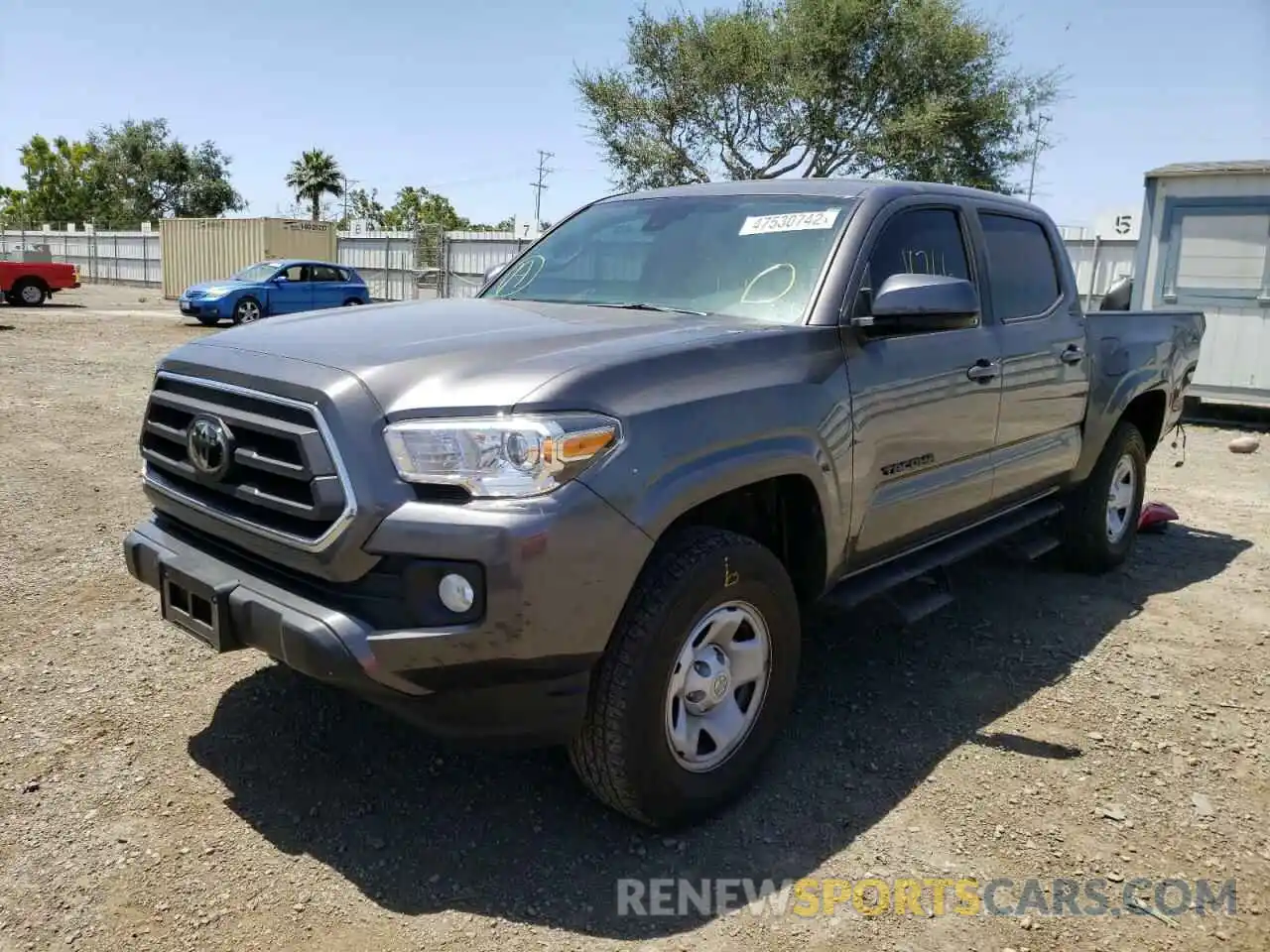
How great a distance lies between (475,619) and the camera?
94.7 inches

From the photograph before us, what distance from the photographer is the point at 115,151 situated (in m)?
59.7

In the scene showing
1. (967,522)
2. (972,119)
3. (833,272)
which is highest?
(972,119)

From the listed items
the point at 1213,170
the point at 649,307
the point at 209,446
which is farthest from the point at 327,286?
the point at 209,446

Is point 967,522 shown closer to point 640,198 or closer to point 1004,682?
point 1004,682

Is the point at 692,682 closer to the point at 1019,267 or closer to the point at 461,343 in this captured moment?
the point at 461,343

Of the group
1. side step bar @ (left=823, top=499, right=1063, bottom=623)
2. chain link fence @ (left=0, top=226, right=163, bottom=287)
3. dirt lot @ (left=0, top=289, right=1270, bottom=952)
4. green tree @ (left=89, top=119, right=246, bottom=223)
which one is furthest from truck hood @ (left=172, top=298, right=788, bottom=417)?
green tree @ (left=89, top=119, right=246, bottom=223)

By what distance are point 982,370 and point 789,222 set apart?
1044 mm

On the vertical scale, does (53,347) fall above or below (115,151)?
below

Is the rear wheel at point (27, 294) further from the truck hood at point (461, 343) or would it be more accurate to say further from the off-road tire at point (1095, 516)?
the off-road tire at point (1095, 516)

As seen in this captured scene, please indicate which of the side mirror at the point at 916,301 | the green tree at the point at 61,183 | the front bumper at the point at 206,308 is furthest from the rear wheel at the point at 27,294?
the green tree at the point at 61,183

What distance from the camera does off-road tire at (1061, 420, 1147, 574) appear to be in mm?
5457

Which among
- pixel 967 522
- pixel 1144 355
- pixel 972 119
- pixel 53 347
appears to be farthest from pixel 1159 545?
pixel 972 119

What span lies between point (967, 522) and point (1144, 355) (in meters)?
2.07

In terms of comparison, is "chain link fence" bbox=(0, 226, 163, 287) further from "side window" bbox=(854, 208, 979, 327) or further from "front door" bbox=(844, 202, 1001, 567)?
"front door" bbox=(844, 202, 1001, 567)
